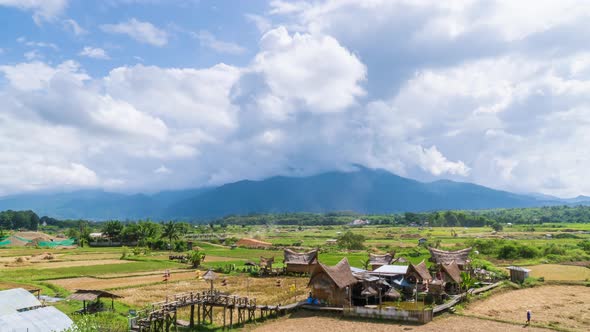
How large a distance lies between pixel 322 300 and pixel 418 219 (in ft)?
527

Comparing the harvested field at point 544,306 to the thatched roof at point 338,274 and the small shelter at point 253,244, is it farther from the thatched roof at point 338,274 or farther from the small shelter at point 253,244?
the small shelter at point 253,244

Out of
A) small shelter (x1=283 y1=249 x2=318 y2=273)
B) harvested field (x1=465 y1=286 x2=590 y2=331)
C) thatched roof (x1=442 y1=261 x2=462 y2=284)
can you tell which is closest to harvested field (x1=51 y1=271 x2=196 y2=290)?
small shelter (x1=283 y1=249 x2=318 y2=273)

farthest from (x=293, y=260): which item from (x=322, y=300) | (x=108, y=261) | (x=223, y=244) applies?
(x=223, y=244)

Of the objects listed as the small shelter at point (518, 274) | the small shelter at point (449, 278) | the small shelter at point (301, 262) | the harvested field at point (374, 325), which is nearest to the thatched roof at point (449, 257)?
the small shelter at point (518, 274)

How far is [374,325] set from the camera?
2814 centimetres

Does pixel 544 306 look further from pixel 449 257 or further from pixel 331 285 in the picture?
pixel 331 285

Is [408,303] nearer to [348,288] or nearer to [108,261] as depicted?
[348,288]

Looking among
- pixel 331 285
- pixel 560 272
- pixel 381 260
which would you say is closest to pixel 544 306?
pixel 331 285

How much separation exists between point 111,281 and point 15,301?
887 inches

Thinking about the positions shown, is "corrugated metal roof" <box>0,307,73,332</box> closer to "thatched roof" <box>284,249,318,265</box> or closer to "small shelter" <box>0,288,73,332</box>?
"small shelter" <box>0,288,73,332</box>

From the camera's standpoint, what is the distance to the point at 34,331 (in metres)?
20.3

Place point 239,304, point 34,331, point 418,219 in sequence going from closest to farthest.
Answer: point 34,331, point 239,304, point 418,219

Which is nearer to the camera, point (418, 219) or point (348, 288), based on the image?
point (348, 288)

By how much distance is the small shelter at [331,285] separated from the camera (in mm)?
32969
